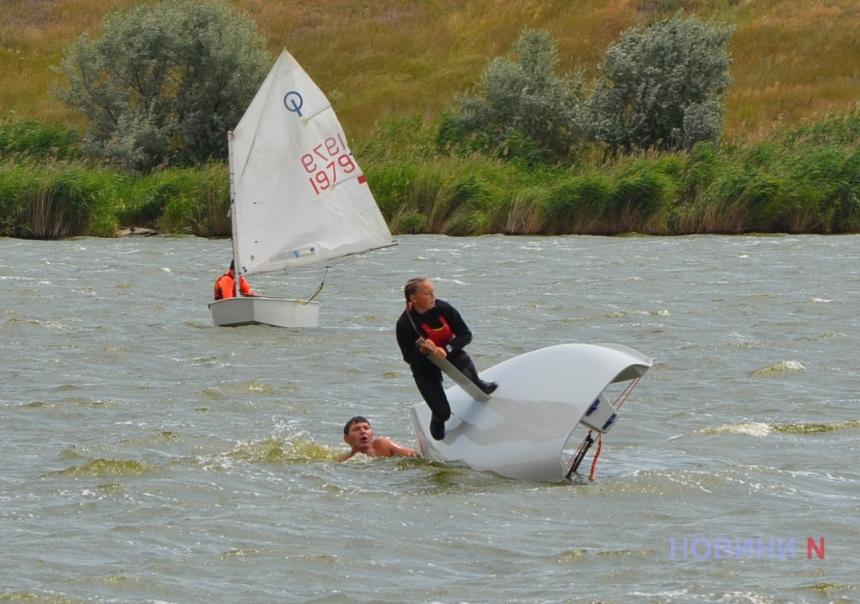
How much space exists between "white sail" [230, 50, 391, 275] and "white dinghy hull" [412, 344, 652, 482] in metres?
10.0

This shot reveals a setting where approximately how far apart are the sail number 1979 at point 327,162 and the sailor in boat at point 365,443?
32.8ft

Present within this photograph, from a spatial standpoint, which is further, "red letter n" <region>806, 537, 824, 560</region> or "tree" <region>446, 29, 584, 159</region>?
"tree" <region>446, 29, 584, 159</region>

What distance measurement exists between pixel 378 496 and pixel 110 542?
2.04 meters

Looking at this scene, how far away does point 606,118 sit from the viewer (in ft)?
143

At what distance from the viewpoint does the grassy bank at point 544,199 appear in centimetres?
3319

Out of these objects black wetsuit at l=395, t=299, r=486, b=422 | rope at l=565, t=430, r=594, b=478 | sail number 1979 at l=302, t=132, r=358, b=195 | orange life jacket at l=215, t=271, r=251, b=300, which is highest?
sail number 1979 at l=302, t=132, r=358, b=195

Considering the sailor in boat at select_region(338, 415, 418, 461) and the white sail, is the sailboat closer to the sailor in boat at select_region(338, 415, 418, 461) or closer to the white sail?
the white sail

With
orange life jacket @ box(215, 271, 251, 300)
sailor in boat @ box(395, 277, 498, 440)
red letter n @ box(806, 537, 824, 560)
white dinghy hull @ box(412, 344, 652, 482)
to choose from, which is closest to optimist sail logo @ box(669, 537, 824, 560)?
red letter n @ box(806, 537, 824, 560)

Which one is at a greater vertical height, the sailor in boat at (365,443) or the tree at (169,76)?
the tree at (169,76)

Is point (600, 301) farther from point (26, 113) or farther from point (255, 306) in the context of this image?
point (26, 113)

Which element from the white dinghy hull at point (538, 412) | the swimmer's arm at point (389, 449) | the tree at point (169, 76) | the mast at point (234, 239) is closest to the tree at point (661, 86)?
the tree at point (169, 76)

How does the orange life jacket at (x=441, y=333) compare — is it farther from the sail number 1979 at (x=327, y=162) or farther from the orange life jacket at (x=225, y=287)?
the sail number 1979 at (x=327, y=162)

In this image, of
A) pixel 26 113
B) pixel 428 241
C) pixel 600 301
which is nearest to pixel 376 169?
pixel 428 241

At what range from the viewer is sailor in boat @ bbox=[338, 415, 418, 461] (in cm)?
1110
